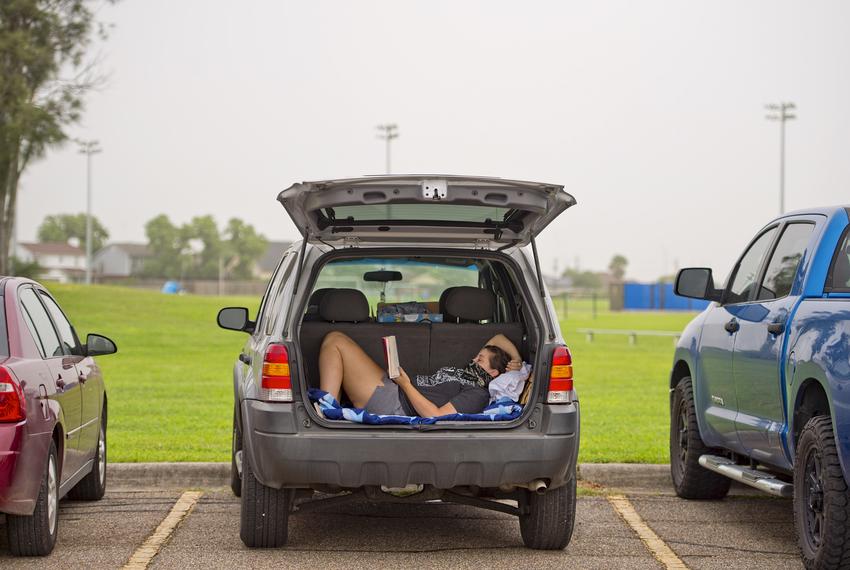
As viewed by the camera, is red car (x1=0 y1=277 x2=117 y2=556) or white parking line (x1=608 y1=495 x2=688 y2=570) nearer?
red car (x1=0 y1=277 x2=117 y2=556)

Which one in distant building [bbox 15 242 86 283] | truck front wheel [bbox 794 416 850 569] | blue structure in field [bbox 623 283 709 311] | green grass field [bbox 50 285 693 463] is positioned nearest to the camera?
truck front wheel [bbox 794 416 850 569]

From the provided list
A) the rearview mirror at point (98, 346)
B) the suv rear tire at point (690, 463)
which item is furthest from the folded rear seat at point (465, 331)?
the rearview mirror at point (98, 346)

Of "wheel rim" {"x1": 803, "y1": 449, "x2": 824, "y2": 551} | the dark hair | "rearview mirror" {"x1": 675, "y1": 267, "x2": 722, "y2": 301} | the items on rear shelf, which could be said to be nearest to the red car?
the items on rear shelf

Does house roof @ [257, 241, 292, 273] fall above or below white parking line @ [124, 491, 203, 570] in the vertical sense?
above

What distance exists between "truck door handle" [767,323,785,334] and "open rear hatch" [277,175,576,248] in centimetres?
140

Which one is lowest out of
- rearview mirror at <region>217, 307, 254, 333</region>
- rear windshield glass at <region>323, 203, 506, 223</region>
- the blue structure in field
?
the blue structure in field

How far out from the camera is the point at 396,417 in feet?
21.7

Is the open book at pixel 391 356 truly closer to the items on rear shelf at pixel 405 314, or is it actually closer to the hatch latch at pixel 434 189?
the items on rear shelf at pixel 405 314

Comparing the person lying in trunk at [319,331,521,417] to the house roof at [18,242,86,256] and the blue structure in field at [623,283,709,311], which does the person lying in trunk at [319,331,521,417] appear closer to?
the blue structure in field at [623,283,709,311]

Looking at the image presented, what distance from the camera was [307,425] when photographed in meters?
6.54

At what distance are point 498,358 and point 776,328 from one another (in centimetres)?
161

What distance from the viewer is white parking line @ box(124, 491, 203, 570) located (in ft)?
21.9

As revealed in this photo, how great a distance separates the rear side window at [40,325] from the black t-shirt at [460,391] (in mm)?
2079

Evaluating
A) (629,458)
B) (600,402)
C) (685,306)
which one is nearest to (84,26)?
(600,402)
